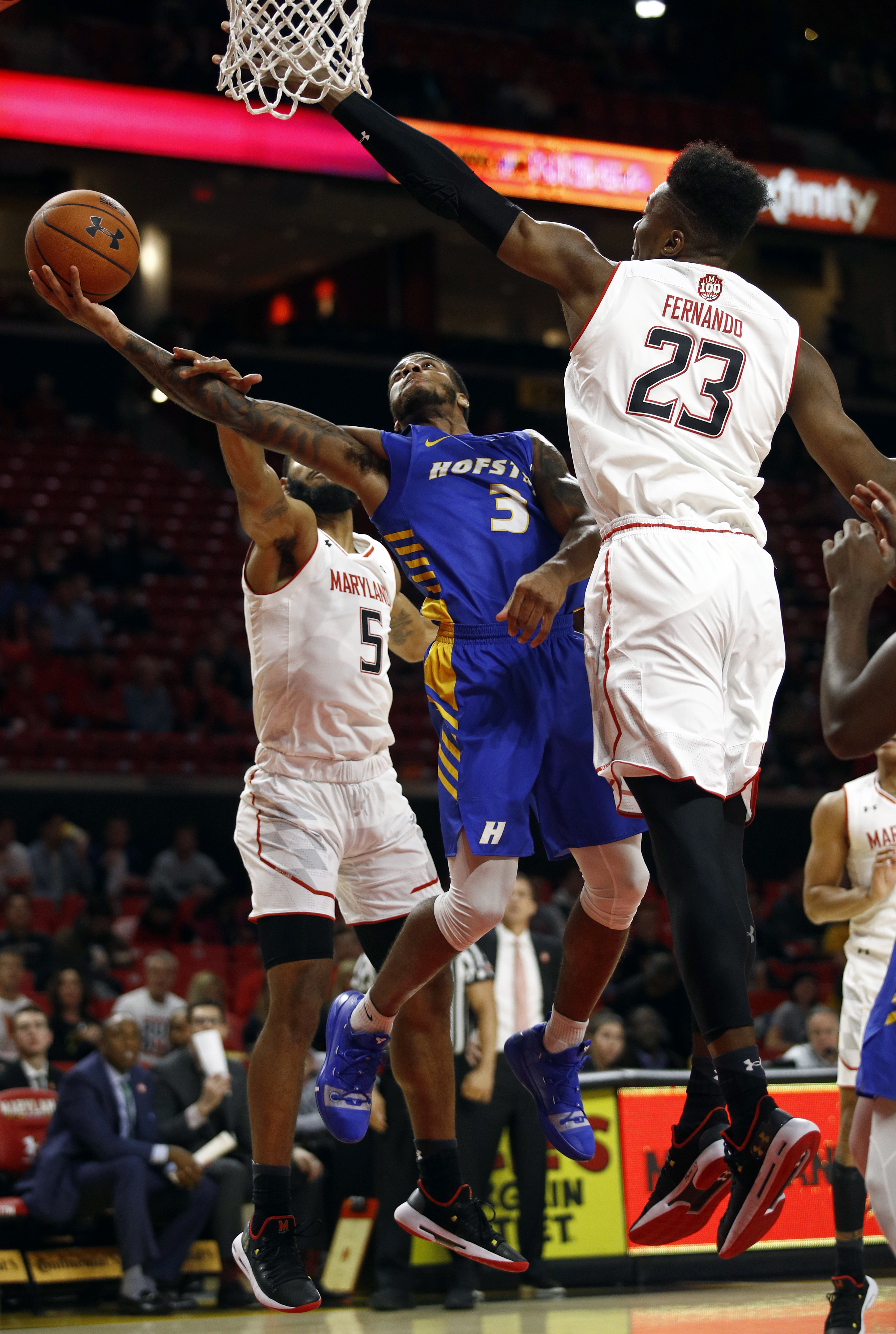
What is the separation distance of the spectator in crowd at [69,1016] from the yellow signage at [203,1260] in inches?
66.7

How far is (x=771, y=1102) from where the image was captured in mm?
3635

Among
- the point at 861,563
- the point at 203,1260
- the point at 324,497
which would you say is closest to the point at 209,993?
the point at 203,1260

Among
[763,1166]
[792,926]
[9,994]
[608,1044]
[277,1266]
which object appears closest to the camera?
[763,1166]

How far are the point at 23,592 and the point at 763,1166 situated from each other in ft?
46.1

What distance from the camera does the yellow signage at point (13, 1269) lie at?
341 inches

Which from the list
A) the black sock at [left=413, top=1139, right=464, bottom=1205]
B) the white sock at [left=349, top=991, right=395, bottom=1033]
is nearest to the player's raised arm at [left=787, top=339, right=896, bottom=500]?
the white sock at [left=349, top=991, right=395, bottom=1033]

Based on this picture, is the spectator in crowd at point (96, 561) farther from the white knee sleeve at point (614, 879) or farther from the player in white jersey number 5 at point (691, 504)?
the player in white jersey number 5 at point (691, 504)

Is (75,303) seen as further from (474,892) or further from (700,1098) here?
(700,1098)

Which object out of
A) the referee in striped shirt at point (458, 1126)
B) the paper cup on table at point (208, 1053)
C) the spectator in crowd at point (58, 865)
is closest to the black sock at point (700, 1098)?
the referee in striped shirt at point (458, 1126)

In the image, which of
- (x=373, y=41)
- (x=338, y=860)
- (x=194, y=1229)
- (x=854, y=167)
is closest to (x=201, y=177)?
(x=373, y=41)

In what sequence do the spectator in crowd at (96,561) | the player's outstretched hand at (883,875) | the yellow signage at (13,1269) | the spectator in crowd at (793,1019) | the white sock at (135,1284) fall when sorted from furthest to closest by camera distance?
the spectator in crowd at (96,561), the spectator in crowd at (793,1019), the yellow signage at (13,1269), the white sock at (135,1284), the player's outstretched hand at (883,875)

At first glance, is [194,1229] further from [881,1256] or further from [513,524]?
[513,524]

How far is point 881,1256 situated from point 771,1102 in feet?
22.7

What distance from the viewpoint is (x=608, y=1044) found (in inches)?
404
